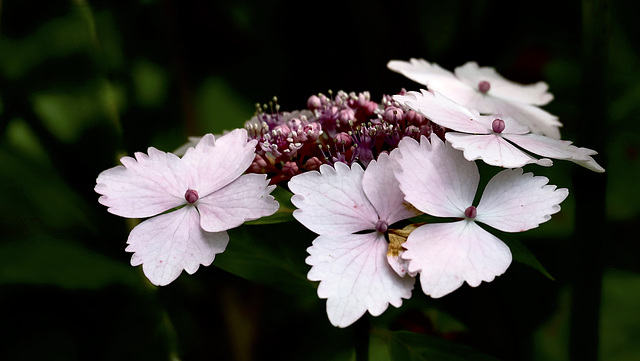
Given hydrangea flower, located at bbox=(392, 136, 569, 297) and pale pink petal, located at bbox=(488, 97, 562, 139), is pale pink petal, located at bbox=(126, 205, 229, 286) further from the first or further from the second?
pale pink petal, located at bbox=(488, 97, 562, 139)

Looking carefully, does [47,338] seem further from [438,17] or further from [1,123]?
[438,17]

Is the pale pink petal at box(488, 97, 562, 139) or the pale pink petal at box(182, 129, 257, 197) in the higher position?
the pale pink petal at box(488, 97, 562, 139)

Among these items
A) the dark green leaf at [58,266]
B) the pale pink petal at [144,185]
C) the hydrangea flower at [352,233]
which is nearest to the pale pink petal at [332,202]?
the hydrangea flower at [352,233]

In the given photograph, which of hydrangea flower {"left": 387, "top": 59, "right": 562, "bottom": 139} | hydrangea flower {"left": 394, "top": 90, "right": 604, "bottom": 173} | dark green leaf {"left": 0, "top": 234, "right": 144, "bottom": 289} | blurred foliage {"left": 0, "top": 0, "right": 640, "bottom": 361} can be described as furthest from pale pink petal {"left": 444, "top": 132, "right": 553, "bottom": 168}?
dark green leaf {"left": 0, "top": 234, "right": 144, "bottom": 289}

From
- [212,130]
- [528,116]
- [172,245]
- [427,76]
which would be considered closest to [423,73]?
[427,76]

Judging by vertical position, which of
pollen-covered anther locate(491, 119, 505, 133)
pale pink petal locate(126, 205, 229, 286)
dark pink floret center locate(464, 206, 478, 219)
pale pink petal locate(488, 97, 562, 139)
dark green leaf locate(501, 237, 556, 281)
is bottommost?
pale pink petal locate(126, 205, 229, 286)

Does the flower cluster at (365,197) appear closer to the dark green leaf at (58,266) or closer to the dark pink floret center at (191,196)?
the dark pink floret center at (191,196)
